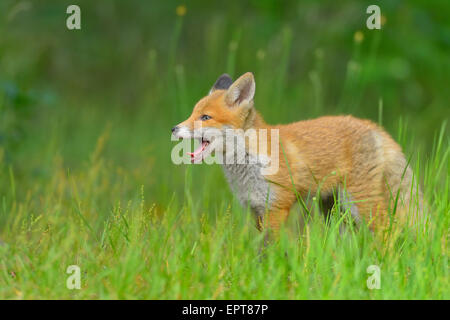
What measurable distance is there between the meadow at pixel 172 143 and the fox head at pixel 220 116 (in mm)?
314

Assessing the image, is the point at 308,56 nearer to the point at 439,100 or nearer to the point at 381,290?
the point at 439,100

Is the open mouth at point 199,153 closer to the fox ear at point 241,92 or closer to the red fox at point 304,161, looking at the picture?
the red fox at point 304,161

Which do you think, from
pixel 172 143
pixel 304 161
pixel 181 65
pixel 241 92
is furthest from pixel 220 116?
pixel 181 65

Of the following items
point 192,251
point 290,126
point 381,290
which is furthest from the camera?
point 290,126

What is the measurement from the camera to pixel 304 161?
5.03 meters

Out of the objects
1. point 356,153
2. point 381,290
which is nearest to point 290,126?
point 356,153

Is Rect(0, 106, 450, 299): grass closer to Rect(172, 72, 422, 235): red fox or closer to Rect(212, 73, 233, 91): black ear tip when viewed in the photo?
Rect(172, 72, 422, 235): red fox

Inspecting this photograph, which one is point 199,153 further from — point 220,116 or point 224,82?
point 224,82

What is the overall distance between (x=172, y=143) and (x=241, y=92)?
12.6 feet

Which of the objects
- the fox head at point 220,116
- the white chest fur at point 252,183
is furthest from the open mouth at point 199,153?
the white chest fur at point 252,183

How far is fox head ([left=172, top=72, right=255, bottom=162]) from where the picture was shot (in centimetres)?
476

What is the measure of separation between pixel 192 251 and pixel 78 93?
8550 mm

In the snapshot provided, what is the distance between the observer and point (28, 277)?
12.9 ft

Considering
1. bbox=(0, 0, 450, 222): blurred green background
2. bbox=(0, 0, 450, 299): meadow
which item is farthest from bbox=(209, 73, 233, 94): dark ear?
bbox=(0, 0, 450, 222): blurred green background
